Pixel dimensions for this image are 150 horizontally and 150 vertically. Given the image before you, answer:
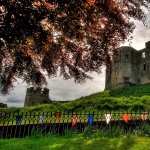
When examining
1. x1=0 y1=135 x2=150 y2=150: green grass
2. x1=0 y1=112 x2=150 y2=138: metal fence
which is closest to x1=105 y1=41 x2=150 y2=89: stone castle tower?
x1=0 y1=112 x2=150 y2=138: metal fence

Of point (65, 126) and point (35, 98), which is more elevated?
point (35, 98)

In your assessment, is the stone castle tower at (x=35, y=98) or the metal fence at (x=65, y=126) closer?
the metal fence at (x=65, y=126)

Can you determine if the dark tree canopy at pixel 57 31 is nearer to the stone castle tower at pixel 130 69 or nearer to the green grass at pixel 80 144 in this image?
the green grass at pixel 80 144

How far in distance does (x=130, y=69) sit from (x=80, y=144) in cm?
7034

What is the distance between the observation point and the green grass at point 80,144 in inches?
527

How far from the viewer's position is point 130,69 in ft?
273

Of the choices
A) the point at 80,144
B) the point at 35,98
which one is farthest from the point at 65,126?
the point at 35,98

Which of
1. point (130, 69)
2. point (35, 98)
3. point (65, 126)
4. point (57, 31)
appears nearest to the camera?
point (57, 31)

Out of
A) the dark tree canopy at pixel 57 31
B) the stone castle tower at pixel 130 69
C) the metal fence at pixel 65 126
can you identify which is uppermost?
the stone castle tower at pixel 130 69

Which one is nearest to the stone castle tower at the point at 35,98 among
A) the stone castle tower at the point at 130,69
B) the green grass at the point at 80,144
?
the stone castle tower at the point at 130,69

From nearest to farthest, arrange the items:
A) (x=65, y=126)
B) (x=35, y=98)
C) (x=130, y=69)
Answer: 1. (x=65, y=126)
2. (x=35, y=98)
3. (x=130, y=69)

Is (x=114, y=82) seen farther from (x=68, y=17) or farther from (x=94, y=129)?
(x=68, y=17)

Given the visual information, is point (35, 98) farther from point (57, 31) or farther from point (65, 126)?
point (57, 31)

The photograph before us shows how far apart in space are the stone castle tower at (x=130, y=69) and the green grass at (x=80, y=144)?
6555cm
